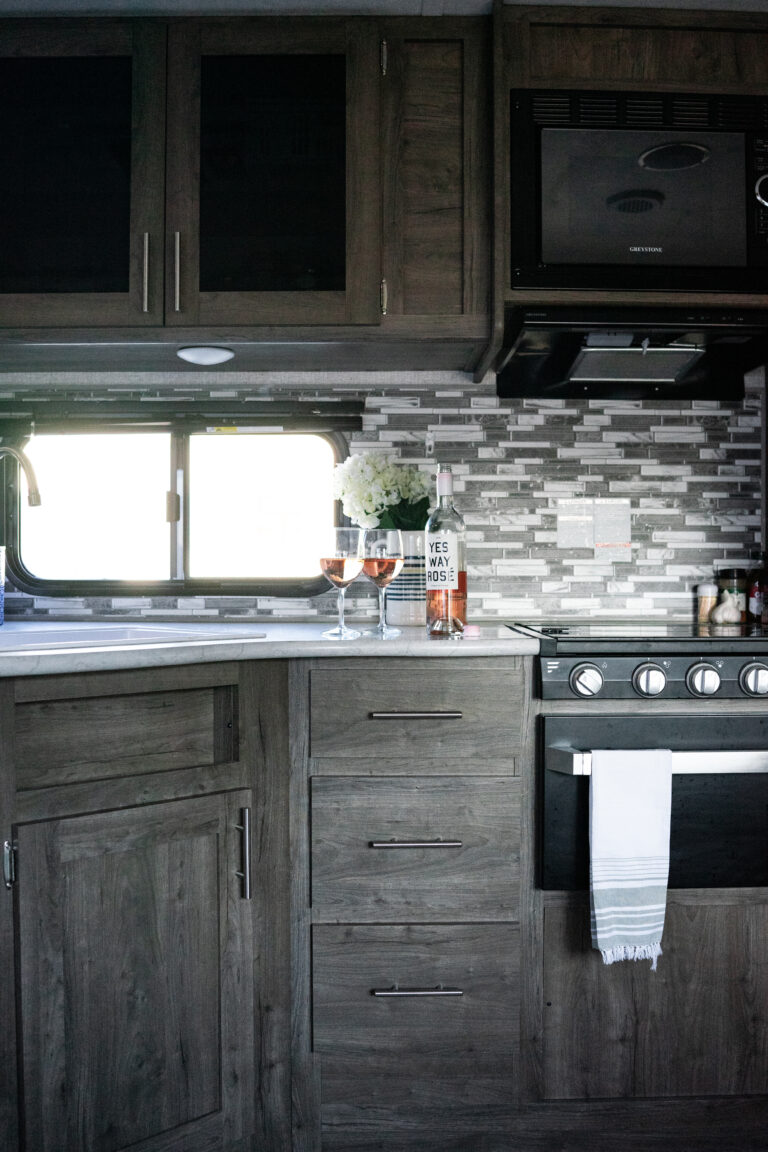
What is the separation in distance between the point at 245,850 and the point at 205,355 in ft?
4.07

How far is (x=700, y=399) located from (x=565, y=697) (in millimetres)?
1118

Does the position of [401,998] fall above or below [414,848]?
below

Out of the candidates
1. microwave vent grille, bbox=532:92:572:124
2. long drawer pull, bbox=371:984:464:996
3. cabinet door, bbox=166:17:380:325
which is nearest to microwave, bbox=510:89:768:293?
microwave vent grille, bbox=532:92:572:124

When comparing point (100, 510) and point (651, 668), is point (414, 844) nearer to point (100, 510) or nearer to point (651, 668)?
point (651, 668)

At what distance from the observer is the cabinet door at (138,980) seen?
137 centimetres

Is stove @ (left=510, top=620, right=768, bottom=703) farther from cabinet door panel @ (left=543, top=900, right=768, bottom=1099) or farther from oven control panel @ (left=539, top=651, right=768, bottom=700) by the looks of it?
cabinet door panel @ (left=543, top=900, right=768, bottom=1099)

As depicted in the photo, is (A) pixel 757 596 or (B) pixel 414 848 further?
(A) pixel 757 596

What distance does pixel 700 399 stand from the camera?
223cm

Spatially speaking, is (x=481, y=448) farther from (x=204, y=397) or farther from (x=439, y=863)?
(x=439, y=863)

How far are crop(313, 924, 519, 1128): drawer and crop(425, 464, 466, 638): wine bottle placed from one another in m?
0.69

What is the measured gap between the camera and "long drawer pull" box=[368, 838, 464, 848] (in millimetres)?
1599

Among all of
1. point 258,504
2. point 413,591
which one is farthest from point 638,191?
point 258,504

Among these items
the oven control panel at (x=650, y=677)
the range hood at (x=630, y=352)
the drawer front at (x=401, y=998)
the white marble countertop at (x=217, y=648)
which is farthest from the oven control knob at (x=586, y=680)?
the range hood at (x=630, y=352)

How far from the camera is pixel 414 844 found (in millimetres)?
1600
